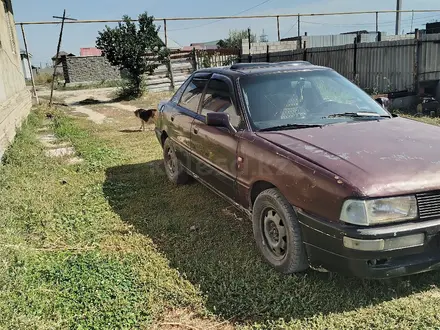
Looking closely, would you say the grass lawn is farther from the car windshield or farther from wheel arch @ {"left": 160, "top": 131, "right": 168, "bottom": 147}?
the car windshield

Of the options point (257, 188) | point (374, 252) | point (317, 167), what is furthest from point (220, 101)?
point (374, 252)

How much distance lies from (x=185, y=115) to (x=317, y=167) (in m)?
2.49

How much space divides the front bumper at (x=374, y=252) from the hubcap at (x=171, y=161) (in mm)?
3036

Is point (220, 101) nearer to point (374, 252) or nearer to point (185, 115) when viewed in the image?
point (185, 115)

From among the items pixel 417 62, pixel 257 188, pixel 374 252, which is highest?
pixel 417 62

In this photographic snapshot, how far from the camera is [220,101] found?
420 cm

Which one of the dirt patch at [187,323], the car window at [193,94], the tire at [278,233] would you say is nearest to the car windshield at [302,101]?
the tire at [278,233]

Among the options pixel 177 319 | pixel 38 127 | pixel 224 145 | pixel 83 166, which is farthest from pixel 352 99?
pixel 38 127

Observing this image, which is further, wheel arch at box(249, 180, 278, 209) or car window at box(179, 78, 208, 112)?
car window at box(179, 78, 208, 112)

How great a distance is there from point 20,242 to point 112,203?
139 cm

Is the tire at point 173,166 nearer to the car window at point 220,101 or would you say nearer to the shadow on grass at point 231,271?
the shadow on grass at point 231,271

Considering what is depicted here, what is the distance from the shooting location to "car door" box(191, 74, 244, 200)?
375 centimetres

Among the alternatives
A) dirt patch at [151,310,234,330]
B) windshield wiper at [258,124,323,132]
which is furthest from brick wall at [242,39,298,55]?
dirt patch at [151,310,234,330]

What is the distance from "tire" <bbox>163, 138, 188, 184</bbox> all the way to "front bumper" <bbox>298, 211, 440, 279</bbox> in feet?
9.42
